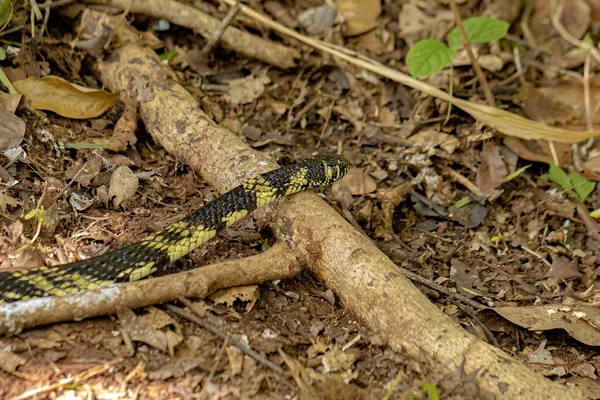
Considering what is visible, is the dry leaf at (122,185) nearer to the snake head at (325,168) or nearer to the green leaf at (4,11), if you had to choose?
the snake head at (325,168)

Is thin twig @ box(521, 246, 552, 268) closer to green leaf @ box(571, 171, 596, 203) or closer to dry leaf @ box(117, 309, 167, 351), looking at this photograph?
green leaf @ box(571, 171, 596, 203)

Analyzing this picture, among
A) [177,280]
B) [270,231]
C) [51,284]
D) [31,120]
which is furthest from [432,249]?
[31,120]

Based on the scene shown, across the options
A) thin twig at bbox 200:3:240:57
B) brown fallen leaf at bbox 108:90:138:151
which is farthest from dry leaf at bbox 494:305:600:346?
thin twig at bbox 200:3:240:57

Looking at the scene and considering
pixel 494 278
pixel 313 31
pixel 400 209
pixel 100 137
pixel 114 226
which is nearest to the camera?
pixel 114 226

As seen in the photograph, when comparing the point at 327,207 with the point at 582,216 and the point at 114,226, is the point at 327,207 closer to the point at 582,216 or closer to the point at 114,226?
the point at 114,226

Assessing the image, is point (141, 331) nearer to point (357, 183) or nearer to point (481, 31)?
point (357, 183)
